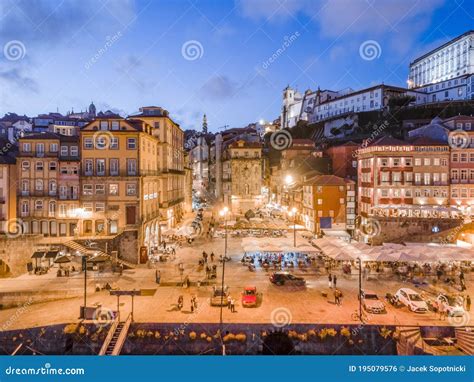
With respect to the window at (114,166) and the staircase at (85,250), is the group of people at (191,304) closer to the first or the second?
the staircase at (85,250)

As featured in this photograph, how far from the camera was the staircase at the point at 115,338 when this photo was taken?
2003cm

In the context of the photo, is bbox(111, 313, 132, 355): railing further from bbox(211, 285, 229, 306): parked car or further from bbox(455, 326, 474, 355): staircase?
bbox(455, 326, 474, 355): staircase

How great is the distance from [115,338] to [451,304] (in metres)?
20.0

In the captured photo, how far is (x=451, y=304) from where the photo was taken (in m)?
23.0

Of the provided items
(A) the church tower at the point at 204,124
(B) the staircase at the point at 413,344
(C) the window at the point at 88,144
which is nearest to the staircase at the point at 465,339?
(B) the staircase at the point at 413,344

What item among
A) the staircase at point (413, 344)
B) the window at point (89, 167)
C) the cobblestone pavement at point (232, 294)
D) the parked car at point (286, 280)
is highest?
the window at point (89, 167)

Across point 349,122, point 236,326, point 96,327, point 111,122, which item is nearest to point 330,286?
point 236,326

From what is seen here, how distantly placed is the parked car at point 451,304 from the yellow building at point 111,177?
81.0 feet

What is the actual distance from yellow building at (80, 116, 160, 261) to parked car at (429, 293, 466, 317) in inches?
972

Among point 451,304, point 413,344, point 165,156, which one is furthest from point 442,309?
point 165,156

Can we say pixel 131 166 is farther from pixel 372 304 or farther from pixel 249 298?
pixel 372 304

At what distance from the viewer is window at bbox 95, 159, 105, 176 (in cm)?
3603

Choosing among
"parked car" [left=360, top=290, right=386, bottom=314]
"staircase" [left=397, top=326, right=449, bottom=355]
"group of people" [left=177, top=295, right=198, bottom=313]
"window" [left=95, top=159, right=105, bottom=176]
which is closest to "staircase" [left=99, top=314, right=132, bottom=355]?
"group of people" [left=177, top=295, right=198, bottom=313]

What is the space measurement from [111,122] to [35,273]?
15.0 metres
